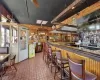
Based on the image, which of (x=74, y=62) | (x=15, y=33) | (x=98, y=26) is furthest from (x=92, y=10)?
(x=15, y=33)

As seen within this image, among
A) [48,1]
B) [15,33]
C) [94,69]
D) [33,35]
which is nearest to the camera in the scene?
[94,69]

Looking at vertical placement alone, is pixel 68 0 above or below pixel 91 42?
above

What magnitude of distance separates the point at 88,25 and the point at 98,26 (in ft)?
2.82

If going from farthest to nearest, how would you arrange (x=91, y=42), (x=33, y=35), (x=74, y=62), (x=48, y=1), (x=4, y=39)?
(x=33, y=35) → (x=4, y=39) → (x=91, y=42) → (x=48, y=1) → (x=74, y=62)

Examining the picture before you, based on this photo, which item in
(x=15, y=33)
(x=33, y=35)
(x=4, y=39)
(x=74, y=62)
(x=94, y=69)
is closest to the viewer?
(x=74, y=62)

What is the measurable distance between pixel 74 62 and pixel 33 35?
1078 cm

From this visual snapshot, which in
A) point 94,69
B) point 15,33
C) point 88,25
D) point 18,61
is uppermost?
point 88,25

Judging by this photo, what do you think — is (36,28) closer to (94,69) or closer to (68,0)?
(68,0)

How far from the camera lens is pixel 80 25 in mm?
6328

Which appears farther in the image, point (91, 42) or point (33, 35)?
point (33, 35)

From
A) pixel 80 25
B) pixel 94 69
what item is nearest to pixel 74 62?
pixel 94 69

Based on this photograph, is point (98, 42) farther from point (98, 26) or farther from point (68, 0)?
point (68, 0)

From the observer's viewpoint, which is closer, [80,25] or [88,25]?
[88,25]

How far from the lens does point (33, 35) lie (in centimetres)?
1229
